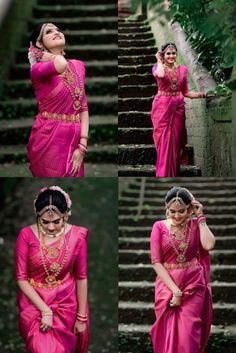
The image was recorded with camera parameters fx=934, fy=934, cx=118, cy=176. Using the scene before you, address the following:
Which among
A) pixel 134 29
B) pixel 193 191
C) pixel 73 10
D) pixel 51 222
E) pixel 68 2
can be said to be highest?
pixel 68 2

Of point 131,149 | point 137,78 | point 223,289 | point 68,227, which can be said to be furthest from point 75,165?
point 223,289

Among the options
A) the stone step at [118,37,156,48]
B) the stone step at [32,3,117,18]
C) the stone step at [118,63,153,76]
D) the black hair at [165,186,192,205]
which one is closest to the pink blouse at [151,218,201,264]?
the black hair at [165,186,192,205]

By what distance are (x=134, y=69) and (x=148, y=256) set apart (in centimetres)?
149

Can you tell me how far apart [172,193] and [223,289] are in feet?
Answer: 5.85

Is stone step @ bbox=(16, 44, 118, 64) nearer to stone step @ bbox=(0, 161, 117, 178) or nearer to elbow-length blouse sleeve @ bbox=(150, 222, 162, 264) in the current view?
stone step @ bbox=(0, 161, 117, 178)

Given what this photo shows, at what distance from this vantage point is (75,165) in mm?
5637

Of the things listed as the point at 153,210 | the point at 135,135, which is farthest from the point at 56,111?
the point at 153,210

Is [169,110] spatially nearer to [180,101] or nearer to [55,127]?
[180,101]

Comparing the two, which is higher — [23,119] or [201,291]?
[23,119]

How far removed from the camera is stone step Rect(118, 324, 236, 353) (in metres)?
6.80

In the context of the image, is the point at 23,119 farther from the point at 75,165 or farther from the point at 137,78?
the point at 75,165

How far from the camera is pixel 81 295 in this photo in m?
5.50

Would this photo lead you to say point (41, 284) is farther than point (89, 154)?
No

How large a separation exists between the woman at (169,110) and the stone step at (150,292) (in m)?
1.16
